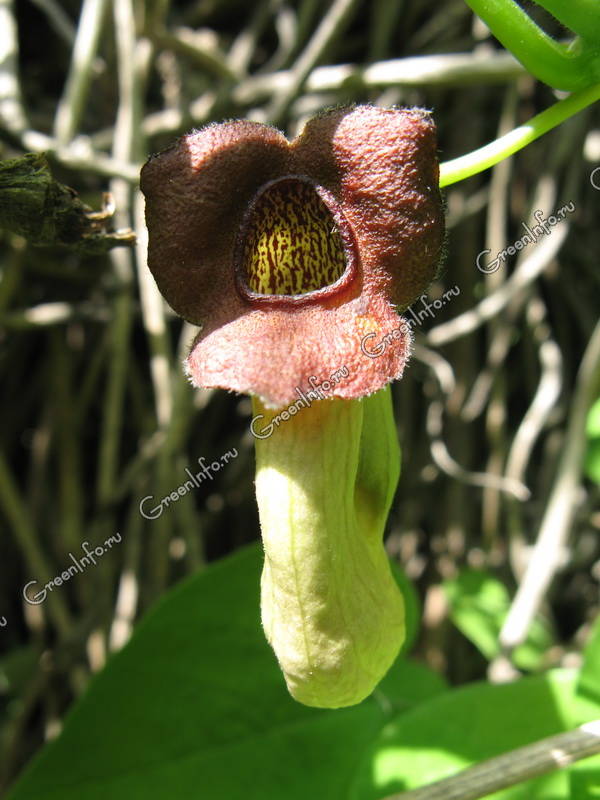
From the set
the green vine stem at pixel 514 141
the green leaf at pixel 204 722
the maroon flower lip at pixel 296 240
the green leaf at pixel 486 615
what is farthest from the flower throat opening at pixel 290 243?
the green leaf at pixel 486 615

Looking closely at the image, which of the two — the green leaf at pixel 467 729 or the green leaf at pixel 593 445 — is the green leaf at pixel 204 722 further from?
the green leaf at pixel 593 445

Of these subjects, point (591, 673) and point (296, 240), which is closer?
point (296, 240)

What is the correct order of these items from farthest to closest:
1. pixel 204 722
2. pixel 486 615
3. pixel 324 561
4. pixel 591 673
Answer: pixel 486 615
pixel 204 722
pixel 591 673
pixel 324 561

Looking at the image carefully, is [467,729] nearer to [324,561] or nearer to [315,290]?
[324,561]

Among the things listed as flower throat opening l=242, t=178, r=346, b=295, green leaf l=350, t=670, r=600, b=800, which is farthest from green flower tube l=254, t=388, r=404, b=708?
green leaf l=350, t=670, r=600, b=800

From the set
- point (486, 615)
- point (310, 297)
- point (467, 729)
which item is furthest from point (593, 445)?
point (310, 297)

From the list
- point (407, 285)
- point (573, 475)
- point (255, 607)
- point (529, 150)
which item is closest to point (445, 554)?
point (573, 475)
